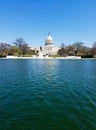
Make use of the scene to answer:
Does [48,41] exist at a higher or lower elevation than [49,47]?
higher

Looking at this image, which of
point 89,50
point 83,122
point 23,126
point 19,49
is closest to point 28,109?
point 23,126

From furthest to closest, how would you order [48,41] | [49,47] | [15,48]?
[48,41], [49,47], [15,48]

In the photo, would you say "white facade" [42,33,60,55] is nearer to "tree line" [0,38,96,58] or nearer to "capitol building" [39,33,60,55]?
"capitol building" [39,33,60,55]

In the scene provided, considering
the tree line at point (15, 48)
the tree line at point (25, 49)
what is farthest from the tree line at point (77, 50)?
the tree line at point (15, 48)


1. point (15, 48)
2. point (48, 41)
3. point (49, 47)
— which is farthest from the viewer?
point (48, 41)

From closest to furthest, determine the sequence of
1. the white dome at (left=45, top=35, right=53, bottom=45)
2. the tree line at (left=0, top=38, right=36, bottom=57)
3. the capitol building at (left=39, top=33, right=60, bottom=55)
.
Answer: the tree line at (left=0, top=38, right=36, bottom=57) → the capitol building at (left=39, top=33, right=60, bottom=55) → the white dome at (left=45, top=35, right=53, bottom=45)

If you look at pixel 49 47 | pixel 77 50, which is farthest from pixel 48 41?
pixel 77 50

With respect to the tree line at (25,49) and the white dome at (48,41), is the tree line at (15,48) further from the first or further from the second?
the white dome at (48,41)

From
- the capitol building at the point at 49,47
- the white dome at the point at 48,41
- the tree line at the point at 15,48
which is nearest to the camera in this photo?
the tree line at the point at 15,48

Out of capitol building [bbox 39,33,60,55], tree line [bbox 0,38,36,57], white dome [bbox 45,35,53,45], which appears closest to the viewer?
tree line [bbox 0,38,36,57]

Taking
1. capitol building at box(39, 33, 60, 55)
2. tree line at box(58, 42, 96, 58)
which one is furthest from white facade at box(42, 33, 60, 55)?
tree line at box(58, 42, 96, 58)

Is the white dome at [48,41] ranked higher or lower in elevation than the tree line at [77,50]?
higher

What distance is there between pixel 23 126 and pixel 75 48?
432 ft

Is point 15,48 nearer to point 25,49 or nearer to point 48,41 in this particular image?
point 25,49
